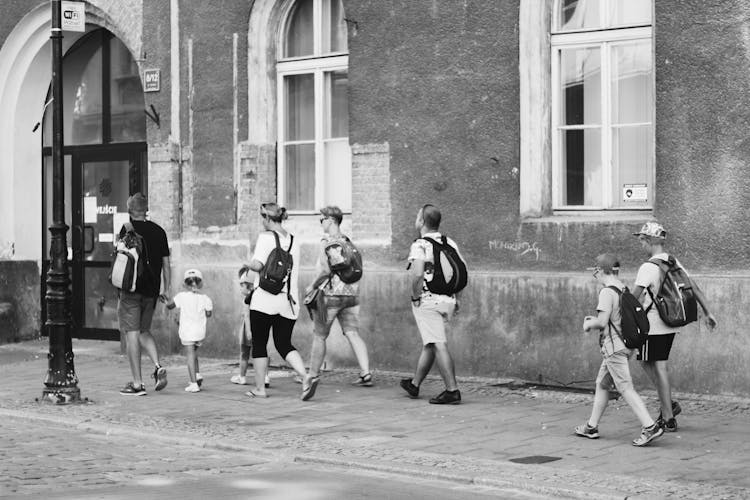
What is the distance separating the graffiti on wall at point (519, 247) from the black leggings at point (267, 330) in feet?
7.93

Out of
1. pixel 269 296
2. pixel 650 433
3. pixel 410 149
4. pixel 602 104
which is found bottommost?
pixel 650 433

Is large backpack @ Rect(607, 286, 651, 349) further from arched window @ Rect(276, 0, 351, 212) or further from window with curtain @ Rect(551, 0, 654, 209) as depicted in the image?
arched window @ Rect(276, 0, 351, 212)

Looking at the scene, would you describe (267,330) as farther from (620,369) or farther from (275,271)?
(620,369)

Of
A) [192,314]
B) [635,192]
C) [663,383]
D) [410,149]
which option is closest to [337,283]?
[192,314]

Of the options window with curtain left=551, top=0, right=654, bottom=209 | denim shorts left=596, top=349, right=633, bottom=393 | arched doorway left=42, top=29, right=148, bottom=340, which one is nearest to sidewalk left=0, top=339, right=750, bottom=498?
denim shorts left=596, top=349, right=633, bottom=393

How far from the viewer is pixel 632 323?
9.82 metres

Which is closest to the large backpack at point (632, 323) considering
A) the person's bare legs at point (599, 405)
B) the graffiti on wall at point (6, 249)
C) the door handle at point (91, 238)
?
the person's bare legs at point (599, 405)

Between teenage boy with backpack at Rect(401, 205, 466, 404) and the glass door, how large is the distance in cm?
689

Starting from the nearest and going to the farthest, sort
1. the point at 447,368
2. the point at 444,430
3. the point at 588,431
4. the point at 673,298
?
the point at 588,431 → the point at 673,298 → the point at 444,430 → the point at 447,368

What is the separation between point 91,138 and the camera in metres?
18.6

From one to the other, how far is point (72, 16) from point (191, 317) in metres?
3.12

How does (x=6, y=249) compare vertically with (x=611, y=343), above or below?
above

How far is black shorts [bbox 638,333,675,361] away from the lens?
34.2 feet

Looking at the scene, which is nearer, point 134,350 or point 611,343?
point 611,343
